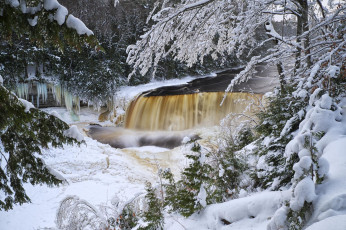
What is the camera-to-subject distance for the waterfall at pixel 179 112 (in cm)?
1134

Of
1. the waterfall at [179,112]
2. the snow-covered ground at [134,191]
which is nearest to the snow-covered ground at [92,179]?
the snow-covered ground at [134,191]

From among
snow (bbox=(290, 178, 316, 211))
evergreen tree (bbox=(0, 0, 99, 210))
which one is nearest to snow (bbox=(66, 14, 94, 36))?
evergreen tree (bbox=(0, 0, 99, 210))

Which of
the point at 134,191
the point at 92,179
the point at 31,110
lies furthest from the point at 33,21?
the point at 92,179

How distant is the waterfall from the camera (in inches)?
446

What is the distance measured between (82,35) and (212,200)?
261 cm

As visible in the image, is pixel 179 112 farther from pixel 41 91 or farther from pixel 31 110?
pixel 31 110

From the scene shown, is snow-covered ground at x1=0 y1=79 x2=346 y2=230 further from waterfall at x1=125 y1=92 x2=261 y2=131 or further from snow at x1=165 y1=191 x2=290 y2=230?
waterfall at x1=125 y1=92 x2=261 y2=131

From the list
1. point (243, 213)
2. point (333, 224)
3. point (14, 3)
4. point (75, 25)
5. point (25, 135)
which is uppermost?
point (14, 3)

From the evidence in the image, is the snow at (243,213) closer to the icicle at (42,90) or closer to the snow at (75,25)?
the snow at (75,25)

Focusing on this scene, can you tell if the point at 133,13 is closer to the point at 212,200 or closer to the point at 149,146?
the point at 149,146

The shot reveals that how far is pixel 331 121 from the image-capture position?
1.96m

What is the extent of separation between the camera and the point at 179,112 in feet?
38.0

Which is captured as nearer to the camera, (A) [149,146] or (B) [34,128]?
(B) [34,128]

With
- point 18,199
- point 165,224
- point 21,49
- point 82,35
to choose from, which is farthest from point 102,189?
point 21,49
